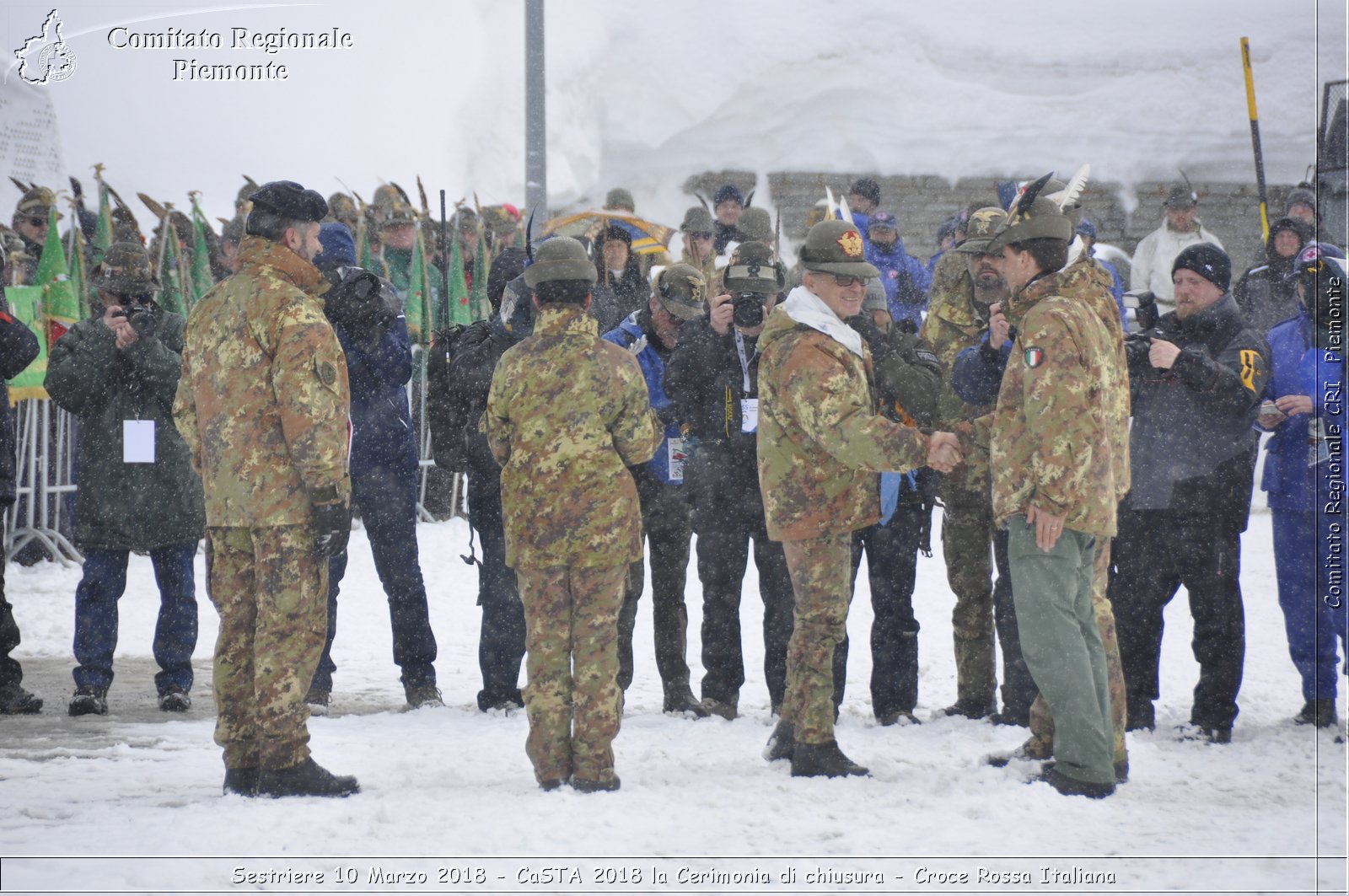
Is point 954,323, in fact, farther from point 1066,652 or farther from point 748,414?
point 1066,652

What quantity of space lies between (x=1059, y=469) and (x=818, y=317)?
3.33 ft

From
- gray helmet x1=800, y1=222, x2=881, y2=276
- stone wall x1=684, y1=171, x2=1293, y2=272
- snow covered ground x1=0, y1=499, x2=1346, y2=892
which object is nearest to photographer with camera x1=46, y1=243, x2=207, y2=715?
snow covered ground x1=0, y1=499, x2=1346, y2=892

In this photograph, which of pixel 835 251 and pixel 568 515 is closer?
pixel 568 515

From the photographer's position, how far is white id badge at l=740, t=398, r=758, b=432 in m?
5.40

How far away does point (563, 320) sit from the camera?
14.2 ft

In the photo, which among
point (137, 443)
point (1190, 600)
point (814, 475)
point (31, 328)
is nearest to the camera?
point (814, 475)

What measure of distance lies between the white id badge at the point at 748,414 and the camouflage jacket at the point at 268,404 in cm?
182

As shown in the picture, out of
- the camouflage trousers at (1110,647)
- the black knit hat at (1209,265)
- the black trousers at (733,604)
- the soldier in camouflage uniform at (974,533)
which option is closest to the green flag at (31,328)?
the black trousers at (733,604)

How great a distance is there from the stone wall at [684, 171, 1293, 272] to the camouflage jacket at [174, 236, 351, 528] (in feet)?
34.1

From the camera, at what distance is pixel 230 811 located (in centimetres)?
401

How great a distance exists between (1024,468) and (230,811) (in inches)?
112

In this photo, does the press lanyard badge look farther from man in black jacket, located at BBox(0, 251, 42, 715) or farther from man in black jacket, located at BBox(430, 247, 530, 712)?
man in black jacket, located at BBox(0, 251, 42, 715)

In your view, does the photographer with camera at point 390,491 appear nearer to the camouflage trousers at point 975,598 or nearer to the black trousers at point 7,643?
the black trousers at point 7,643

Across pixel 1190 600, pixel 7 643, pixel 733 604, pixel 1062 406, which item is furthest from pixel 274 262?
pixel 1190 600
